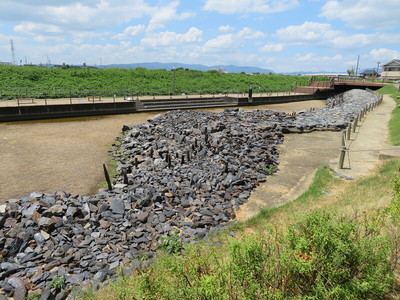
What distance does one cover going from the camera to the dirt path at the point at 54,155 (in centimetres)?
1375

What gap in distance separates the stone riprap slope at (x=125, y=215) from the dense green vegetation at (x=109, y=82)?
95.3ft

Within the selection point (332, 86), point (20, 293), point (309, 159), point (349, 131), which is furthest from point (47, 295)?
point (332, 86)

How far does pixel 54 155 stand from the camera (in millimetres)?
18328

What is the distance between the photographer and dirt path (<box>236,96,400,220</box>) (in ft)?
36.7

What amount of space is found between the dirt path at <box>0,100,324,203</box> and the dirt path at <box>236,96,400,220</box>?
8.41 meters

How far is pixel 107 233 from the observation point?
892 cm

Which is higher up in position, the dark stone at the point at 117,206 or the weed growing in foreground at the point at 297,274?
the weed growing in foreground at the point at 297,274

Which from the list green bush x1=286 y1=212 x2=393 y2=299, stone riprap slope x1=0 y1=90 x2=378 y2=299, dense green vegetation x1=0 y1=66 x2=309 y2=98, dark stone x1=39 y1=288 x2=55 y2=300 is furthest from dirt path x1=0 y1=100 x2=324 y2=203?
dense green vegetation x1=0 y1=66 x2=309 y2=98

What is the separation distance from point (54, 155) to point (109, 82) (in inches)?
1583

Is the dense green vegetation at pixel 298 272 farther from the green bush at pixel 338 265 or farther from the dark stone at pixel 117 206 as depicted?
the dark stone at pixel 117 206

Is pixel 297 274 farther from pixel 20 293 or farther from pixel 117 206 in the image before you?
pixel 117 206

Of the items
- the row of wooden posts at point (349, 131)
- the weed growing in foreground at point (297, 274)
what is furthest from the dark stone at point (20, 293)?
the row of wooden posts at point (349, 131)

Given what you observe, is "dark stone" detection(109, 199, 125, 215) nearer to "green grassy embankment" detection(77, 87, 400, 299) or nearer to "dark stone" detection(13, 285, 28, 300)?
"dark stone" detection(13, 285, 28, 300)

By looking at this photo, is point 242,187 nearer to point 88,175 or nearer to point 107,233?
point 107,233
